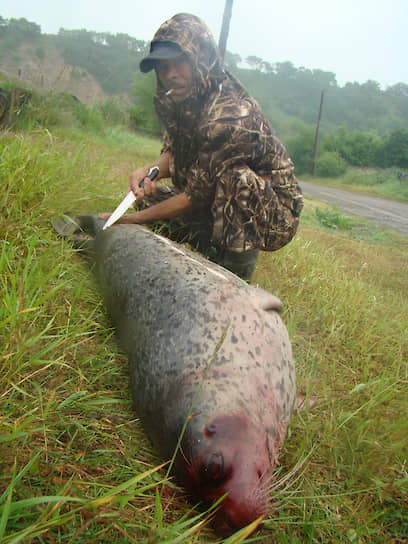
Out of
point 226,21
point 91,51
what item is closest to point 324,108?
point 226,21

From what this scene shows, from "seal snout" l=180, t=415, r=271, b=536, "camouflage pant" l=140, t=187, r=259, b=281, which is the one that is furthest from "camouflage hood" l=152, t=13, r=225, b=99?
"seal snout" l=180, t=415, r=271, b=536

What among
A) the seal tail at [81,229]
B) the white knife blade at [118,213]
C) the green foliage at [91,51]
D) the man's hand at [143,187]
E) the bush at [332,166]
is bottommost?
the seal tail at [81,229]

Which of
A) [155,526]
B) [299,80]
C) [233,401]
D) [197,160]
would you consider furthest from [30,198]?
[299,80]

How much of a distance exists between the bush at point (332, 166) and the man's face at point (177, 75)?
28558mm

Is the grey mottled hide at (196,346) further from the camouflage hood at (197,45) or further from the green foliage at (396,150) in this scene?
the green foliage at (396,150)

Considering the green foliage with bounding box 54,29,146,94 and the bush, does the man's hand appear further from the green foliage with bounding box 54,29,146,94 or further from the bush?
the bush

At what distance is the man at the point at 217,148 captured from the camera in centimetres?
268

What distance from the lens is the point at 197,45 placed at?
267 cm

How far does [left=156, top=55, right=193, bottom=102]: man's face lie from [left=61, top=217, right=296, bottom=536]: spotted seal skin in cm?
151

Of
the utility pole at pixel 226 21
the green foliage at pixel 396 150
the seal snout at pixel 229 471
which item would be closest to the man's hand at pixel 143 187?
the seal snout at pixel 229 471

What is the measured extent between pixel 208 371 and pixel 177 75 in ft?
7.70

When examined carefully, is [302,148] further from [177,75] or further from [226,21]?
[177,75]

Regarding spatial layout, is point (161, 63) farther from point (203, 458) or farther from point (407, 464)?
point (407, 464)

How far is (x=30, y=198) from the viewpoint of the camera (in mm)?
2373
